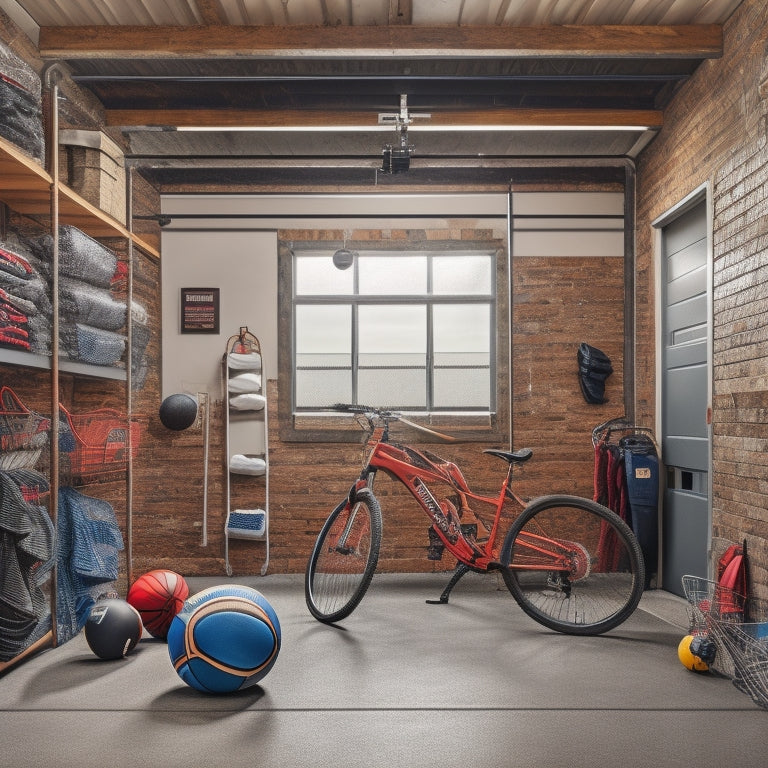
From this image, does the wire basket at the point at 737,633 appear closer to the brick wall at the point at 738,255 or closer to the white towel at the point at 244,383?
the brick wall at the point at 738,255

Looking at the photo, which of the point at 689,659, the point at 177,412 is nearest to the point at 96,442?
the point at 177,412

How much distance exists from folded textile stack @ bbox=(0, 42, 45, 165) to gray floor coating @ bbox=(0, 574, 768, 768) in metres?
2.40

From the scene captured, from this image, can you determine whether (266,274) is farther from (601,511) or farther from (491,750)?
(491,750)

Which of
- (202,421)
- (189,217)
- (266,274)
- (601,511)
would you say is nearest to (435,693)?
(601,511)

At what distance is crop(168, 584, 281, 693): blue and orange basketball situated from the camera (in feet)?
9.47

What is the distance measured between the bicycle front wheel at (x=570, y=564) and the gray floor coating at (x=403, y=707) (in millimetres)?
127

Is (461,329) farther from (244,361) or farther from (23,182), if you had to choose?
(23,182)

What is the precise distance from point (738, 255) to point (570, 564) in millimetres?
1797

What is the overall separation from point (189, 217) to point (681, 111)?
11.4 ft

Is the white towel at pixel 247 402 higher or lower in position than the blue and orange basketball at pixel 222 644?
higher

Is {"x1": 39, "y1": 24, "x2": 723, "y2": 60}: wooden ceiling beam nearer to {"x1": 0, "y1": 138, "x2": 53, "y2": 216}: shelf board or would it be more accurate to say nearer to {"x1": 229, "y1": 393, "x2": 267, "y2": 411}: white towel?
{"x1": 0, "y1": 138, "x2": 53, "y2": 216}: shelf board

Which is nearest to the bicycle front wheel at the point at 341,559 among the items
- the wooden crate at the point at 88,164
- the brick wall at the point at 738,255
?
the brick wall at the point at 738,255

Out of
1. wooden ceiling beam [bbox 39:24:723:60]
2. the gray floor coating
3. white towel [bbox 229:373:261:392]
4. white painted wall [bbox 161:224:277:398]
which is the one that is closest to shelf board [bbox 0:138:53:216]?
wooden ceiling beam [bbox 39:24:723:60]

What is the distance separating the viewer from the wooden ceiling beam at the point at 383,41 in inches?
156
